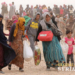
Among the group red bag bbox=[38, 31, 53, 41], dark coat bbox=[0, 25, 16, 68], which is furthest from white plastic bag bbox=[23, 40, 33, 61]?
red bag bbox=[38, 31, 53, 41]

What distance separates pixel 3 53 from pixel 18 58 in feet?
1.45

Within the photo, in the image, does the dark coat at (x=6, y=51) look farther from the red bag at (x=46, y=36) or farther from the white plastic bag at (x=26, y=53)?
the red bag at (x=46, y=36)

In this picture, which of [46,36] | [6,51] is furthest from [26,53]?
[46,36]

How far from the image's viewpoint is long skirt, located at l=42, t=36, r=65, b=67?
7.02m

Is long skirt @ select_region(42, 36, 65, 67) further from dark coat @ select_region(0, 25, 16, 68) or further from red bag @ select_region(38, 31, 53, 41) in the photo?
dark coat @ select_region(0, 25, 16, 68)

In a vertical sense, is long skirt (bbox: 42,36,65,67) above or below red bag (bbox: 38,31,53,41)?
below

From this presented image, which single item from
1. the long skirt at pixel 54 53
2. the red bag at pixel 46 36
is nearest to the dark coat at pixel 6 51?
the red bag at pixel 46 36

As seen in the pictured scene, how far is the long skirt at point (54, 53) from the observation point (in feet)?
23.0

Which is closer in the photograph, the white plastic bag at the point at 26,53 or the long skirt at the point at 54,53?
the white plastic bag at the point at 26,53

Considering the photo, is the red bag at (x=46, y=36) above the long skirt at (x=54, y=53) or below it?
above

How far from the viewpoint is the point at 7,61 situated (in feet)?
22.3

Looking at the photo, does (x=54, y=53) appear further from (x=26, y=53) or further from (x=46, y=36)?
(x=26, y=53)

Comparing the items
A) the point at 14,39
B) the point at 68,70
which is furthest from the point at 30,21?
the point at 68,70

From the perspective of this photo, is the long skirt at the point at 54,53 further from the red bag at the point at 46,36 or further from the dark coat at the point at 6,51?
the dark coat at the point at 6,51
